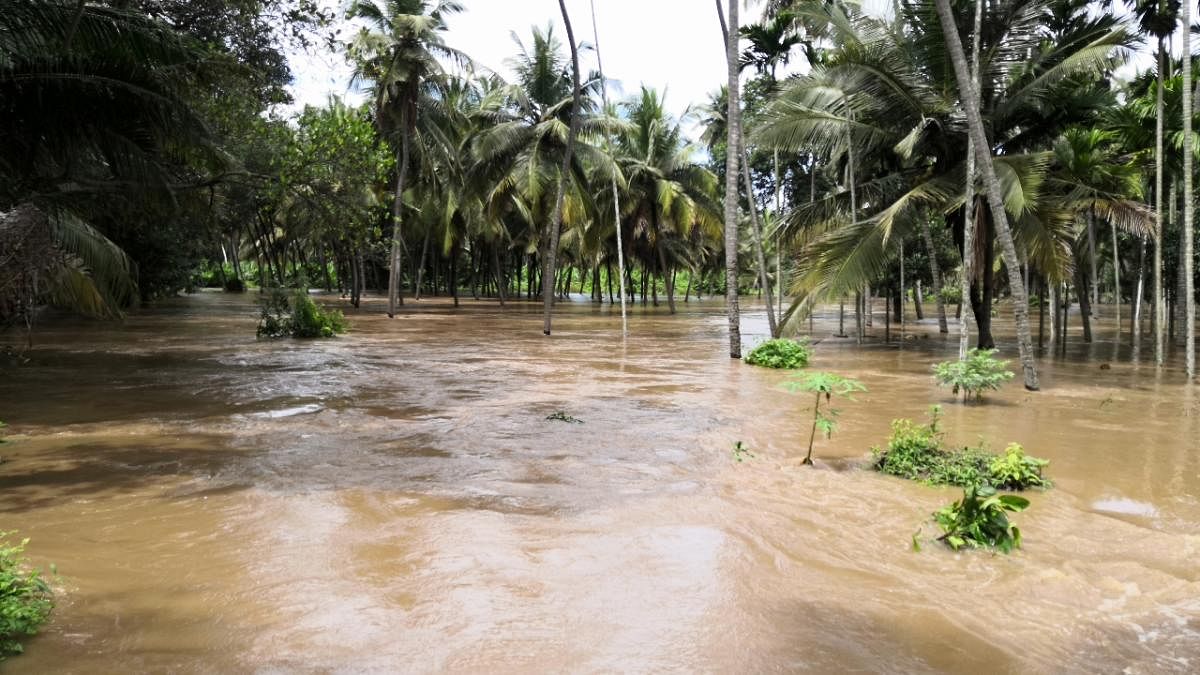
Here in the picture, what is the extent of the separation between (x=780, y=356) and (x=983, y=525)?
9.95 m

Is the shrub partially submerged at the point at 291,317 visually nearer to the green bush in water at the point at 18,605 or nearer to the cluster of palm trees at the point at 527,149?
the cluster of palm trees at the point at 527,149

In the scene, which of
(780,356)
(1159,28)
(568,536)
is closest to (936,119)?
(1159,28)

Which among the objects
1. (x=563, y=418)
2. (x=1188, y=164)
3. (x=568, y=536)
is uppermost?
(x=1188, y=164)

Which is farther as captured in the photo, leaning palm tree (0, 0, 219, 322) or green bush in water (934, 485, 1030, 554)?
leaning palm tree (0, 0, 219, 322)

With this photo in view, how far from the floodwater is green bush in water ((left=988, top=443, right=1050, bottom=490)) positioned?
0.23 meters

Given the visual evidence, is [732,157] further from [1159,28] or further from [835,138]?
[1159,28]

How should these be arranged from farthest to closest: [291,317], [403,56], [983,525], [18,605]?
1. [403,56]
2. [291,317]
3. [983,525]
4. [18,605]

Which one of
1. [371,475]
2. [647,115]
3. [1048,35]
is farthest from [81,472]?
[647,115]

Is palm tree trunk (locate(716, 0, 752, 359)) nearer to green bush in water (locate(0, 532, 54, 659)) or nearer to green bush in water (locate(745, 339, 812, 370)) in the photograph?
green bush in water (locate(745, 339, 812, 370))

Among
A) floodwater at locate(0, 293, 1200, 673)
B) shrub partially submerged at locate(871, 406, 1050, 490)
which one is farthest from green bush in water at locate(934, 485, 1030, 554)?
shrub partially submerged at locate(871, 406, 1050, 490)

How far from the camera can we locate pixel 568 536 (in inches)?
201

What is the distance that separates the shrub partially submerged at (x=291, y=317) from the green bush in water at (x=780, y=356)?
10529 mm

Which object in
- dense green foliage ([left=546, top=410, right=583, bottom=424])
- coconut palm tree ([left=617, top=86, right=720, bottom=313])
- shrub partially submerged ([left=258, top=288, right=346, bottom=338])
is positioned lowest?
dense green foliage ([left=546, top=410, right=583, bottom=424])

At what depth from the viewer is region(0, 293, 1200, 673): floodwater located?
3621 mm
